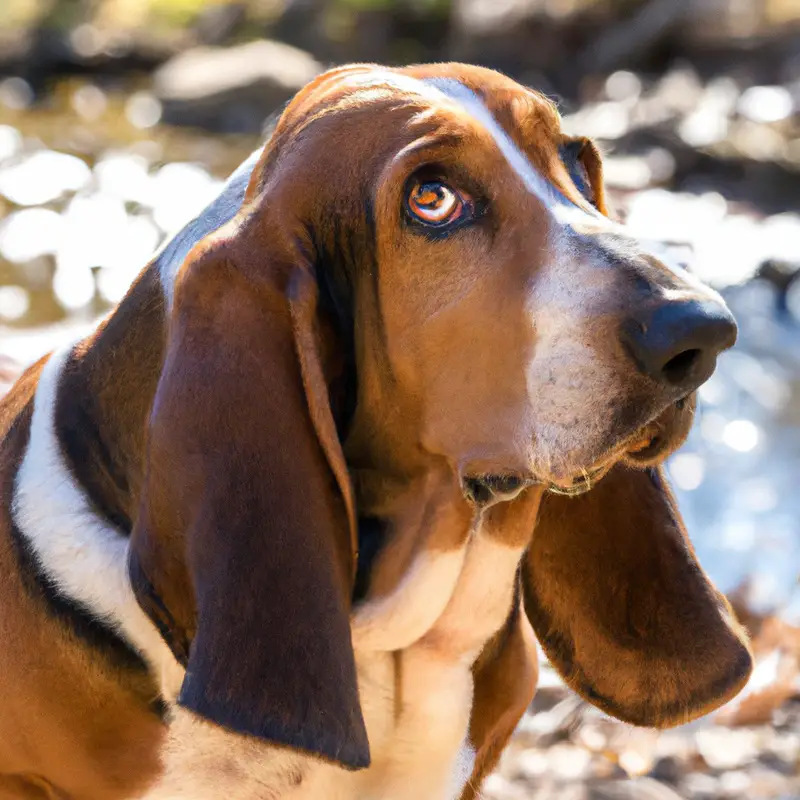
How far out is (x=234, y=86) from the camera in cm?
1224

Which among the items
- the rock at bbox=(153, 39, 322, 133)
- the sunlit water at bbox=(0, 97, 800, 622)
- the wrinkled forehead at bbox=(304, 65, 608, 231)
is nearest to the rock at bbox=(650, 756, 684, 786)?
the sunlit water at bbox=(0, 97, 800, 622)

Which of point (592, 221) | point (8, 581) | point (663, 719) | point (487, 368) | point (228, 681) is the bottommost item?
point (663, 719)

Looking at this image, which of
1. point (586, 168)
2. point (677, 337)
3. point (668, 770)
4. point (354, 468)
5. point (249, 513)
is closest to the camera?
point (677, 337)

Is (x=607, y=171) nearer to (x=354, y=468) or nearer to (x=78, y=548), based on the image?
(x=354, y=468)

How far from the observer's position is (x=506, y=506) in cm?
267

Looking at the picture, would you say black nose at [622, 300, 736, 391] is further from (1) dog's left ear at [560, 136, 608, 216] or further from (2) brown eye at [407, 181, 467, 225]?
(1) dog's left ear at [560, 136, 608, 216]

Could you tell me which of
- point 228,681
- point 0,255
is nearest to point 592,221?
point 228,681

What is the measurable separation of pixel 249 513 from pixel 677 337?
76 centimetres

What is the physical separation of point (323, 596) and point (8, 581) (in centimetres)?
72

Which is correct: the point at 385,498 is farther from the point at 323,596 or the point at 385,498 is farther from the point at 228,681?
the point at 228,681

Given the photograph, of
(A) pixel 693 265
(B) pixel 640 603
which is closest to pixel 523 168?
(B) pixel 640 603

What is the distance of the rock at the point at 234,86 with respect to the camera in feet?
39.4

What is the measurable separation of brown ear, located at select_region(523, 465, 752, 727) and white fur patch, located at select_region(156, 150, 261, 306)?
0.92m

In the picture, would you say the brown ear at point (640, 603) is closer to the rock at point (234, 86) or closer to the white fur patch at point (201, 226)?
the white fur patch at point (201, 226)
